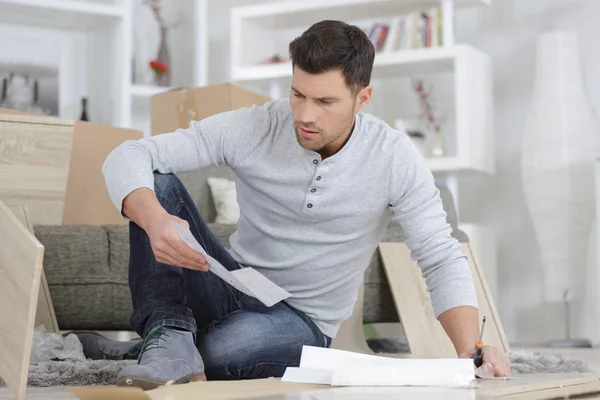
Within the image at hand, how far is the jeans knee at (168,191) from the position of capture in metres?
1.65

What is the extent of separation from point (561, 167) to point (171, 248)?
2.62 meters

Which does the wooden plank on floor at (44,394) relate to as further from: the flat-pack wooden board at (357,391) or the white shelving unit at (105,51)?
the white shelving unit at (105,51)

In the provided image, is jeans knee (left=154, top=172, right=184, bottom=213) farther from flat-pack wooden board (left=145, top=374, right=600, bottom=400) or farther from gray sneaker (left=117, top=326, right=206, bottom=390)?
flat-pack wooden board (left=145, top=374, right=600, bottom=400)

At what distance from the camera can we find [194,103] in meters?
3.53

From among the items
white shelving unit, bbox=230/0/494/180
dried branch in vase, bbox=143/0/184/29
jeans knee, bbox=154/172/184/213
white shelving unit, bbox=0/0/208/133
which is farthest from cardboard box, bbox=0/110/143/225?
dried branch in vase, bbox=143/0/184/29

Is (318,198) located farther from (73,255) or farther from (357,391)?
(73,255)

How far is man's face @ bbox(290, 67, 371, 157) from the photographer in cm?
164

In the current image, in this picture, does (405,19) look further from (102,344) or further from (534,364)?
(102,344)

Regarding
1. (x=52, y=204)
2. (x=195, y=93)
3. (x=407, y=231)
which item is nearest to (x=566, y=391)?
(x=407, y=231)

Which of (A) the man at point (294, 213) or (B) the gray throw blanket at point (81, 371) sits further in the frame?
(B) the gray throw blanket at point (81, 371)

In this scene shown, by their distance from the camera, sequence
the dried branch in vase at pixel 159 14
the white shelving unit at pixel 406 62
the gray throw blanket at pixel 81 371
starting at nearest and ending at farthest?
the gray throw blanket at pixel 81 371 → the white shelving unit at pixel 406 62 → the dried branch in vase at pixel 159 14

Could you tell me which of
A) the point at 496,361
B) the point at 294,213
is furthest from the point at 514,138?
the point at 496,361

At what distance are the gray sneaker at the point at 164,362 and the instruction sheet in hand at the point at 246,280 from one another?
129 millimetres

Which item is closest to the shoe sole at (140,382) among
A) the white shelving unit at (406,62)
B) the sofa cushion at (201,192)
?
the sofa cushion at (201,192)
